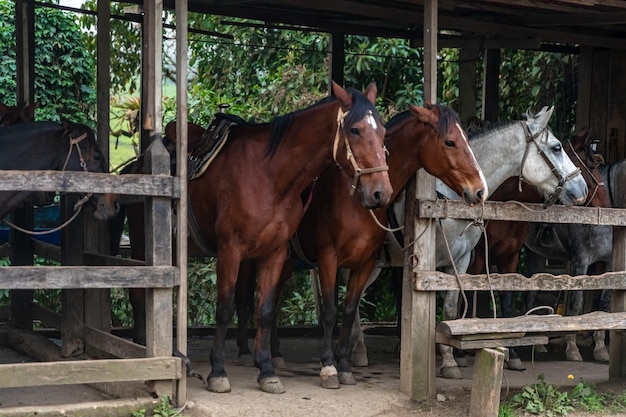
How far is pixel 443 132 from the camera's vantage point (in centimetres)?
669

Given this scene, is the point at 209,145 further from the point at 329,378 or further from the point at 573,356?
the point at 573,356

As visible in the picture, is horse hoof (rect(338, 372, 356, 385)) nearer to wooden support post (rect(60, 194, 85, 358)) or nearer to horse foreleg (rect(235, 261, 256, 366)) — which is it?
horse foreleg (rect(235, 261, 256, 366))

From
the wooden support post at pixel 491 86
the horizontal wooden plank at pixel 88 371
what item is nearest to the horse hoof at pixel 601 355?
the wooden support post at pixel 491 86

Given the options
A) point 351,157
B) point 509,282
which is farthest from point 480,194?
point 351,157

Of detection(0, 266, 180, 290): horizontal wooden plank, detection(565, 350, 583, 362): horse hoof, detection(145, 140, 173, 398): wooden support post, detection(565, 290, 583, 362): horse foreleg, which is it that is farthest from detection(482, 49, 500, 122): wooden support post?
detection(0, 266, 180, 290): horizontal wooden plank

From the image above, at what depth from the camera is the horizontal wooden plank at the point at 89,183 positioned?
5.70 meters

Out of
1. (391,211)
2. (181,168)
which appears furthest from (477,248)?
(181,168)

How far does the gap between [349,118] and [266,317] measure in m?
1.55

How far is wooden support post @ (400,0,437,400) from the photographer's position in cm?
687

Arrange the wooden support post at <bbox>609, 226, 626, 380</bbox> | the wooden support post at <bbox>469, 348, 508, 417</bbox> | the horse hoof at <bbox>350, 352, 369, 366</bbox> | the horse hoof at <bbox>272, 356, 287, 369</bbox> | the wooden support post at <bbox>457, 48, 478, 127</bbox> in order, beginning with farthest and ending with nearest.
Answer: the wooden support post at <bbox>457, 48, 478, 127</bbox> < the horse hoof at <bbox>350, 352, 369, 366</bbox> < the horse hoof at <bbox>272, 356, 287, 369</bbox> < the wooden support post at <bbox>609, 226, 626, 380</bbox> < the wooden support post at <bbox>469, 348, 508, 417</bbox>

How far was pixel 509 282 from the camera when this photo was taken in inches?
278

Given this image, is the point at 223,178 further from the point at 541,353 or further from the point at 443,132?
the point at 541,353

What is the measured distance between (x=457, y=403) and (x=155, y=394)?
2.26 m

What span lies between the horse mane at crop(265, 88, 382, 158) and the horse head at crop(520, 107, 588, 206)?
1.69m
